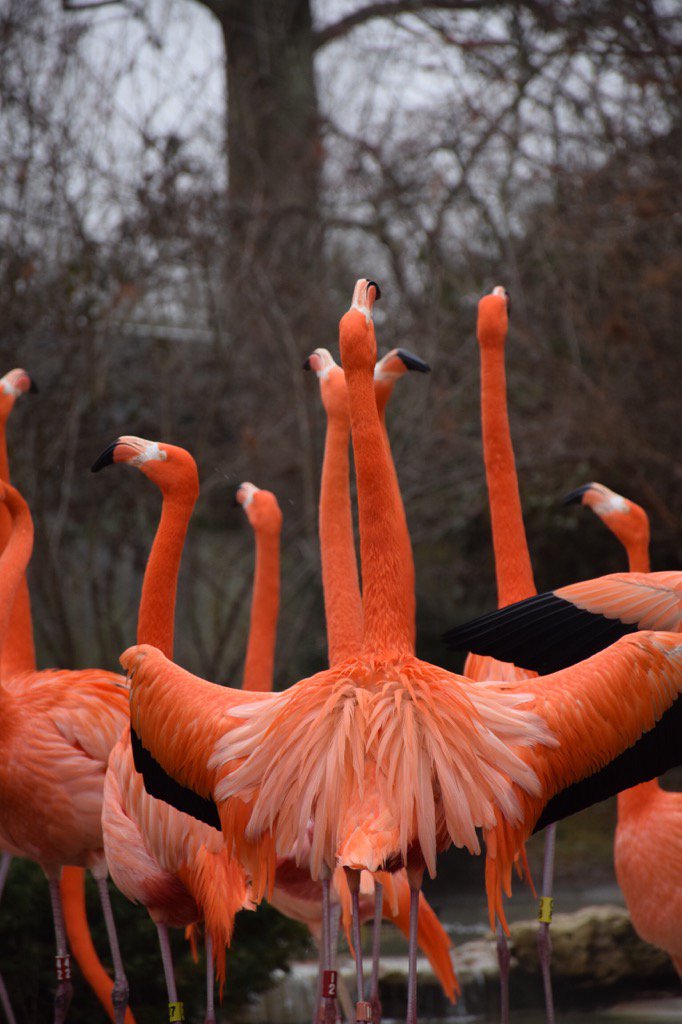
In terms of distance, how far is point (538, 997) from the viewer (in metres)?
5.38

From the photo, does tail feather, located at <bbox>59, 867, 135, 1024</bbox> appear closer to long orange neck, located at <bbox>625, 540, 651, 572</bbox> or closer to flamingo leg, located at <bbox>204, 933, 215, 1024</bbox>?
flamingo leg, located at <bbox>204, 933, 215, 1024</bbox>

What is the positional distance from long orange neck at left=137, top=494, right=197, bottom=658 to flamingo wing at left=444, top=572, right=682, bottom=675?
956 mm

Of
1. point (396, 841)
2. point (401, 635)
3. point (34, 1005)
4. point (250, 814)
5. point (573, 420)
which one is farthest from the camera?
point (573, 420)

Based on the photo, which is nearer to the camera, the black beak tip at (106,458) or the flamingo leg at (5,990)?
the black beak tip at (106,458)

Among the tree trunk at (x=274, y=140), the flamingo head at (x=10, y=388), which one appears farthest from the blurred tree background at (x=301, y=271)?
the flamingo head at (x=10, y=388)

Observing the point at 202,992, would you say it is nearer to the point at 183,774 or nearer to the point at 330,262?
the point at 183,774

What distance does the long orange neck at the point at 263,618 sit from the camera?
435 centimetres

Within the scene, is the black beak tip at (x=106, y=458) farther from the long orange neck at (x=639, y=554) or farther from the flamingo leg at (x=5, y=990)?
the long orange neck at (x=639, y=554)

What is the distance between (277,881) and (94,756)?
0.72m

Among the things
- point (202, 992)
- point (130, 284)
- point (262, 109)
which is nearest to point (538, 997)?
point (202, 992)

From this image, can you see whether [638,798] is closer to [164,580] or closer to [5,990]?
[164,580]

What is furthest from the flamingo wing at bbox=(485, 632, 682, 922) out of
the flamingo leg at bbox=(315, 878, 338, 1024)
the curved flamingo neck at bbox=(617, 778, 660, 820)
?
the curved flamingo neck at bbox=(617, 778, 660, 820)

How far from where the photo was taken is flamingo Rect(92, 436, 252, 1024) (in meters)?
3.24

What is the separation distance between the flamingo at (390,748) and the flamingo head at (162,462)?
985 millimetres
